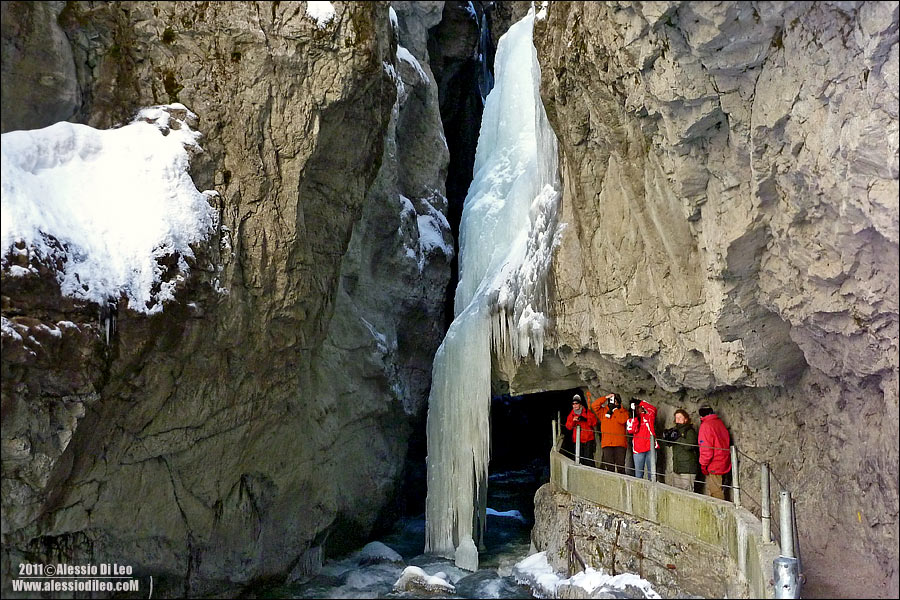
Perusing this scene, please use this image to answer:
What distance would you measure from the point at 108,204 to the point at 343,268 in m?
5.45

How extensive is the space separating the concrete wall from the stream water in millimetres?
1165

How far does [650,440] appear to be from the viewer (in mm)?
10789

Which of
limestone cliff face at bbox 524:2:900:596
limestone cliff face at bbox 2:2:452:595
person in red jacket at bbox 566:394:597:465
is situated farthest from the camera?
person in red jacket at bbox 566:394:597:465

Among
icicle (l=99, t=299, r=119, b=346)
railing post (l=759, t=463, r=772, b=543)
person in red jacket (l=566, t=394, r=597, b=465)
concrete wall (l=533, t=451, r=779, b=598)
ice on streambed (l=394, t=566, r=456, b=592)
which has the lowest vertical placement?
ice on streambed (l=394, t=566, r=456, b=592)

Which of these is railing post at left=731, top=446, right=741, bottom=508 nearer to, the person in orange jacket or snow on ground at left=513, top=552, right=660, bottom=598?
snow on ground at left=513, top=552, right=660, bottom=598

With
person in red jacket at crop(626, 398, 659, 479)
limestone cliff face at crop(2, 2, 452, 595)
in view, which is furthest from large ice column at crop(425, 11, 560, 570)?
person in red jacket at crop(626, 398, 659, 479)

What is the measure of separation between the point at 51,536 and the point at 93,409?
1.77 meters

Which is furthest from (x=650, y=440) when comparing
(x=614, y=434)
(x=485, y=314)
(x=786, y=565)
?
(x=485, y=314)

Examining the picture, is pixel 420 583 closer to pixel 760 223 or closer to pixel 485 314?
pixel 485 314

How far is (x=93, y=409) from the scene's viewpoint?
9008 mm

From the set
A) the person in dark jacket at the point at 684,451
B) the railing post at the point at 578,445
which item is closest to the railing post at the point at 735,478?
the person in dark jacket at the point at 684,451

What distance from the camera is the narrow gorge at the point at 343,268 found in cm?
783

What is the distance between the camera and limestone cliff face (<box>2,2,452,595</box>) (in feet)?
28.5

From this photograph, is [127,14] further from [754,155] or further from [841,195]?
[841,195]
